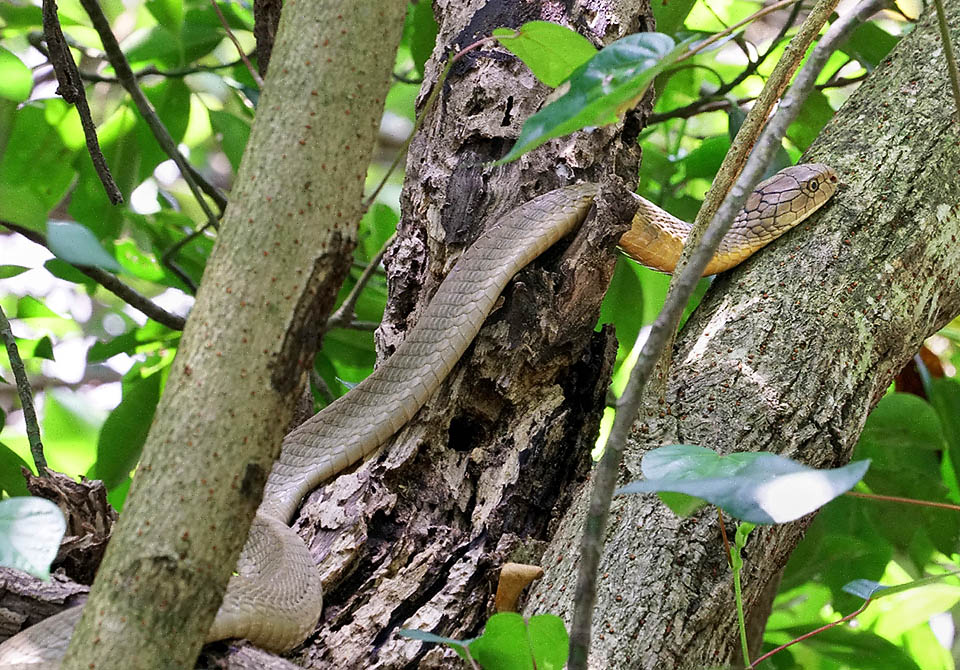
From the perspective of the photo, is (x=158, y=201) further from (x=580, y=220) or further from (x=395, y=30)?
(x=395, y=30)

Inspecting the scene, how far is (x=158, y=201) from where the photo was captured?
117 inches

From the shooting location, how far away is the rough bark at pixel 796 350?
1.39 meters

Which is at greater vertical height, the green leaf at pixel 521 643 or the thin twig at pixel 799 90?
the thin twig at pixel 799 90

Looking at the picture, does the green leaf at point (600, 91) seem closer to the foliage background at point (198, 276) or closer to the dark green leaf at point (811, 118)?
the foliage background at point (198, 276)

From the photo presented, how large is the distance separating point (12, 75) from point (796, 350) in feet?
5.74

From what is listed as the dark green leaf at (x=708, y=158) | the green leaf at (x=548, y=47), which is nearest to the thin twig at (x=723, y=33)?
the green leaf at (x=548, y=47)

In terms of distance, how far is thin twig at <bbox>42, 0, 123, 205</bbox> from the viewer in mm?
1619

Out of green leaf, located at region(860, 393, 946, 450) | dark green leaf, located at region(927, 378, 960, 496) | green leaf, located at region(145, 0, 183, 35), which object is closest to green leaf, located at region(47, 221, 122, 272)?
green leaf, located at region(145, 0, 183, 35)

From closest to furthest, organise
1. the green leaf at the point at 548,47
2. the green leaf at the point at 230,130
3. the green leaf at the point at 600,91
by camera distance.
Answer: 1. the green leaf at the point at 600,91
2. the green leaf at the point at 548,47
3. the green leaf at the point at 230,130

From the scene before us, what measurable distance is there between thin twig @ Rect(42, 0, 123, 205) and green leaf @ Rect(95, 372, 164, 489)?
0.65m

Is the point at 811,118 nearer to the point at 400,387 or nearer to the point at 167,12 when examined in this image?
the point at 400,387

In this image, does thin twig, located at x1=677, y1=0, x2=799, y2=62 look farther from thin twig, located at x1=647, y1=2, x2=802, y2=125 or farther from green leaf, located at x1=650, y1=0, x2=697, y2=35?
thin twig, located at x1=647, y1=2, x2=802, y2=125

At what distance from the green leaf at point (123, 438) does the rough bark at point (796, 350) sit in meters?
1.12

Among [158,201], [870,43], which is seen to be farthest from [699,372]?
[158,201]
